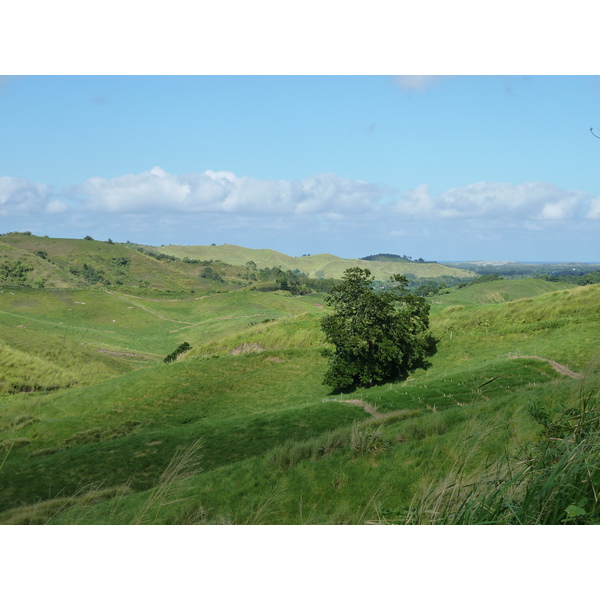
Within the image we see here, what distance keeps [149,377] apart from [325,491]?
24.1 metres

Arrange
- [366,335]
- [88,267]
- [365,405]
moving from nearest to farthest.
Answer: [365,405] < [366,335] < [88,267]

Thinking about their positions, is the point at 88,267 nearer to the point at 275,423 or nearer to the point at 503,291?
the point at 503,291

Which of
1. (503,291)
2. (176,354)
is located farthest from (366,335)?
(503,291)

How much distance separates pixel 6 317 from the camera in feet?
179

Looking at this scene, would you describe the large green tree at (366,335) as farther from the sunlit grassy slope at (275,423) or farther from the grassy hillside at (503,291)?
the grassy hillside at (503,291)

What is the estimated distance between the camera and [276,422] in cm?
2048

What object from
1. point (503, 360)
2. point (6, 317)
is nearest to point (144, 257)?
point (6, 317)

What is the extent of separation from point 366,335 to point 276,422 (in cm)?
939

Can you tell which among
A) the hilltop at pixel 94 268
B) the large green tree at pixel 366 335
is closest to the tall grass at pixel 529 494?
the large green tree at pixel 366 335

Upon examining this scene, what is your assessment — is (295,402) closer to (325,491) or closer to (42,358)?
(325,491)

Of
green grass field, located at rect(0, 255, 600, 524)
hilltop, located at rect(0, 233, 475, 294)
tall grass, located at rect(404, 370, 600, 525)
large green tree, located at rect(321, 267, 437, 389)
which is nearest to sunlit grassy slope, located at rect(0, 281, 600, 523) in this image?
green grass field, located at rect(0, 255, 600, 524)

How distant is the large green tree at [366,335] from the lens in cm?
2766

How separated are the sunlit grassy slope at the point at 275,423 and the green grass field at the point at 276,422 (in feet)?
0.26

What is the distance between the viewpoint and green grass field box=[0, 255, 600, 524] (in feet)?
16.5
